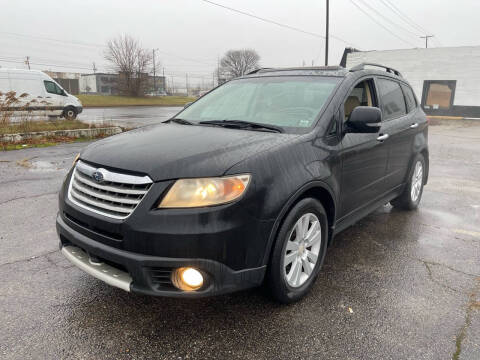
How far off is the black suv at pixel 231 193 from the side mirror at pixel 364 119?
11mm

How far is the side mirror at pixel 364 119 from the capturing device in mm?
2947

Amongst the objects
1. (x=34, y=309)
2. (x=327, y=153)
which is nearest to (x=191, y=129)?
(x=327, y=153)

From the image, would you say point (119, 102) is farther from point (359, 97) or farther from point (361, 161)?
point (361, 161)

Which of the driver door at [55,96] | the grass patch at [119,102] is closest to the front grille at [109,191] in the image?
the driver door at [55,96]

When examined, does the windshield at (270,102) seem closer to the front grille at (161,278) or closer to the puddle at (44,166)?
the front grille at (161,278)

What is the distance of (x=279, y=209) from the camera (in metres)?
2.32

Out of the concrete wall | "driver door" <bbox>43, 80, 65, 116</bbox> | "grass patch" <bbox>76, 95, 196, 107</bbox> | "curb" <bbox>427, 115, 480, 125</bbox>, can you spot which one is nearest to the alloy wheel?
"driver door" <bbox>43, 80, 65, 116</bbox>

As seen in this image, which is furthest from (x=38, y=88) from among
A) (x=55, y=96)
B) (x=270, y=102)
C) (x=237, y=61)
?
(x=237, y=61)

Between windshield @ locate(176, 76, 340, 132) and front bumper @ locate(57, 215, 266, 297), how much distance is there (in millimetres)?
1250

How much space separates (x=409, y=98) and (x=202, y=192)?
3.69 meters

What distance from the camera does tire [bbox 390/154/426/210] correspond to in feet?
15.1

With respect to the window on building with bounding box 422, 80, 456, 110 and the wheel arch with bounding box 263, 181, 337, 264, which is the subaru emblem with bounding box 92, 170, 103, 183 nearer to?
the wheel arch with bounding box 263, 181, 337, 264

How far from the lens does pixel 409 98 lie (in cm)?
466

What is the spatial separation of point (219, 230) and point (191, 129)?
1.22 metres
